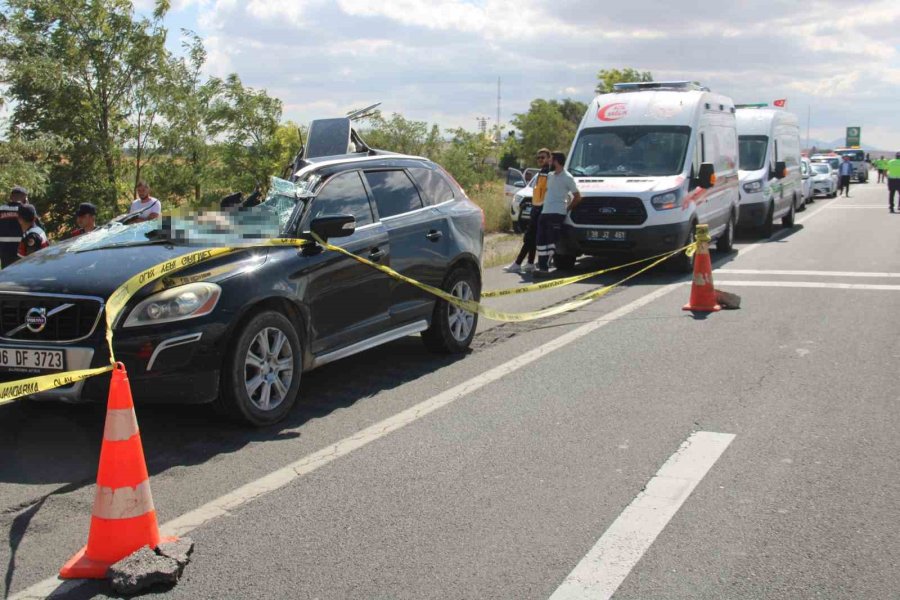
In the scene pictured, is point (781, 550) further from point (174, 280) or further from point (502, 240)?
point (502, 240)

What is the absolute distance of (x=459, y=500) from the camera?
15.7 ft

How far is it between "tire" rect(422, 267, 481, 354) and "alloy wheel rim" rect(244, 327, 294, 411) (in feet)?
6.91

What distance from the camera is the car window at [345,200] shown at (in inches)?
273

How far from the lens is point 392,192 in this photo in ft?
25.2

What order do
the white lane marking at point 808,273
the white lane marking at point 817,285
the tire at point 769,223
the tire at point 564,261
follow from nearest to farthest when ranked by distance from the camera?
the white lane marking at point 817,285 → the white lane marking at point 808,273 → the tire at point 564,261 → the tire at point 769,223

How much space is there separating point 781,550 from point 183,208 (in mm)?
4703

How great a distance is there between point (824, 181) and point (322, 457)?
3864 centimetres

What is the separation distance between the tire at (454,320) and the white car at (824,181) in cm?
3407

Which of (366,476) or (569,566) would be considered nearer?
(569,566)

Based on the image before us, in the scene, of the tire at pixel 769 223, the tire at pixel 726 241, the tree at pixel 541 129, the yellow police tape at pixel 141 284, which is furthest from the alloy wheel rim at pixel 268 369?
the tree at pixel 541 129

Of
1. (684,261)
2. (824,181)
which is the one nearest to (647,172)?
(684,261)

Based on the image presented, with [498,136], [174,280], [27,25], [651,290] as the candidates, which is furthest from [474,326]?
[498,136]

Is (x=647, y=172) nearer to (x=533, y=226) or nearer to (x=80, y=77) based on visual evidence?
(x=533, y=226)

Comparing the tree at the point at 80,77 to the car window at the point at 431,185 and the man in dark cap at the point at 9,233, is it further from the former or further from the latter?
the car window at the point at 431,185
